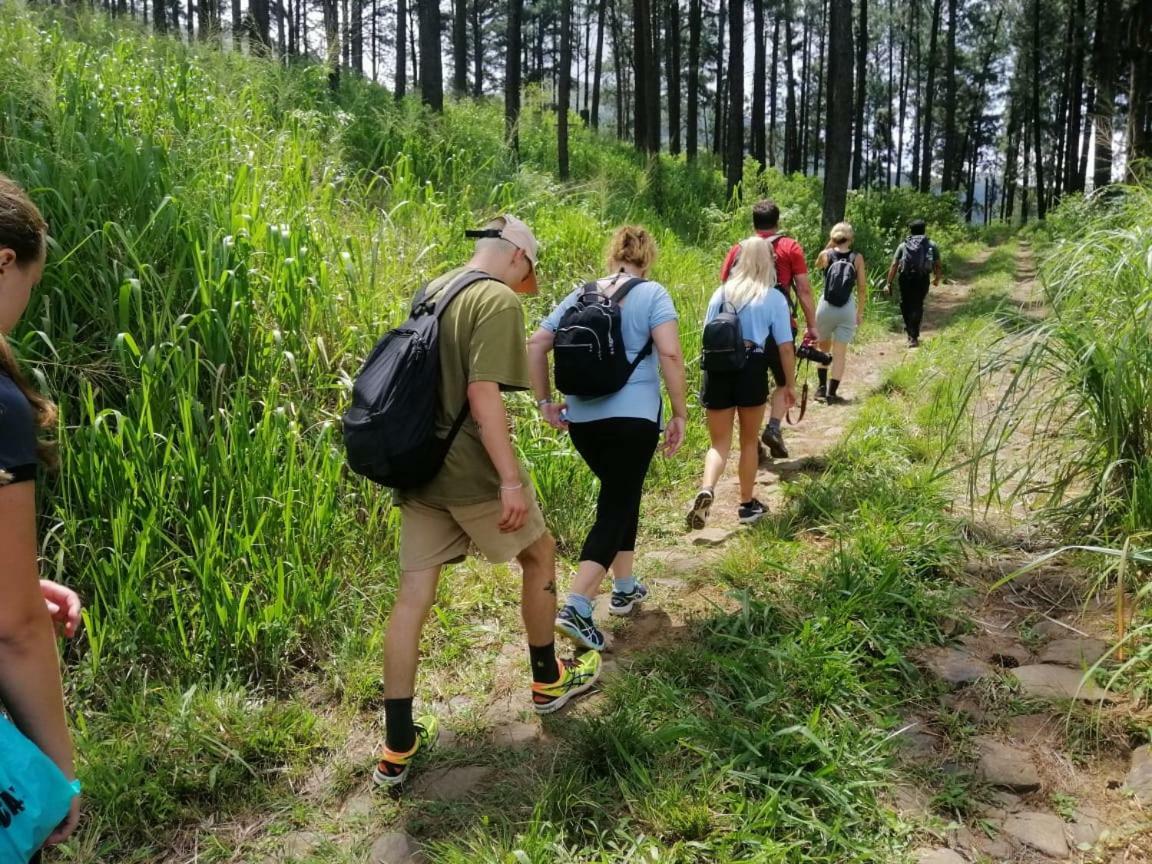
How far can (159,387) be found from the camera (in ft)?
12.1

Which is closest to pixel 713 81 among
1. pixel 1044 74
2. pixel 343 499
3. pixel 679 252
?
pixel 1044 74

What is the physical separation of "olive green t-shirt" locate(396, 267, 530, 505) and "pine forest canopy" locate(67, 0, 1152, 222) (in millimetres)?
6177

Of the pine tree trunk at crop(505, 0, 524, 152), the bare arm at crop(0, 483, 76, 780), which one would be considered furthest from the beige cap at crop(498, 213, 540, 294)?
the pine tree trunk at crop(505, 0, 524, 152)

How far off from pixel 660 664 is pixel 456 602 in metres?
1.07

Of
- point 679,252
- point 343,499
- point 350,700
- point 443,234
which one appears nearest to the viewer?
point 350,700

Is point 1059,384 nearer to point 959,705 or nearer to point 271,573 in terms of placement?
point 959,705

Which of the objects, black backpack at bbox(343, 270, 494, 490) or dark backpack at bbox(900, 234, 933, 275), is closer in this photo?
black backpack at bbox(343, 270, 494, 490)

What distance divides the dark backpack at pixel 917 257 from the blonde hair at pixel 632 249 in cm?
725

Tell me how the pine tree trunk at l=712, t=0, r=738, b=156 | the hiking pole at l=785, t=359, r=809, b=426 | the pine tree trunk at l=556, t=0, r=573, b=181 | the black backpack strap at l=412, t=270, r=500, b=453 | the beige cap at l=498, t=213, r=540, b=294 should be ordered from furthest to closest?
1. the pine tree trunk at l=712, t=0, r=738, b=156
2. the pine tree trunk at l=556, t=0, r=573, b=181
3. the hiking pole at l=785, t=359, r=809, b=426
4. the beige cap at l=498, t=213, r=540, b=294
5. the black backpack strap at l=412, t=270, r=500, b=453

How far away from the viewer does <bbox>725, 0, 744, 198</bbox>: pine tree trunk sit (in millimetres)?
17859

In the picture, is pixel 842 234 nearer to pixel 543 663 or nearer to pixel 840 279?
pixel 840 279

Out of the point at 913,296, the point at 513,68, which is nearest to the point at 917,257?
the point at 913,296

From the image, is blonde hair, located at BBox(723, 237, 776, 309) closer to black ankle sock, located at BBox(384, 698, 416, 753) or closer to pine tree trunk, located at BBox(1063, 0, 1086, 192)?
black ankle sock, located at BBox(384, 698, 416, 753)

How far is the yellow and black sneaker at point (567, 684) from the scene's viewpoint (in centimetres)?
306
